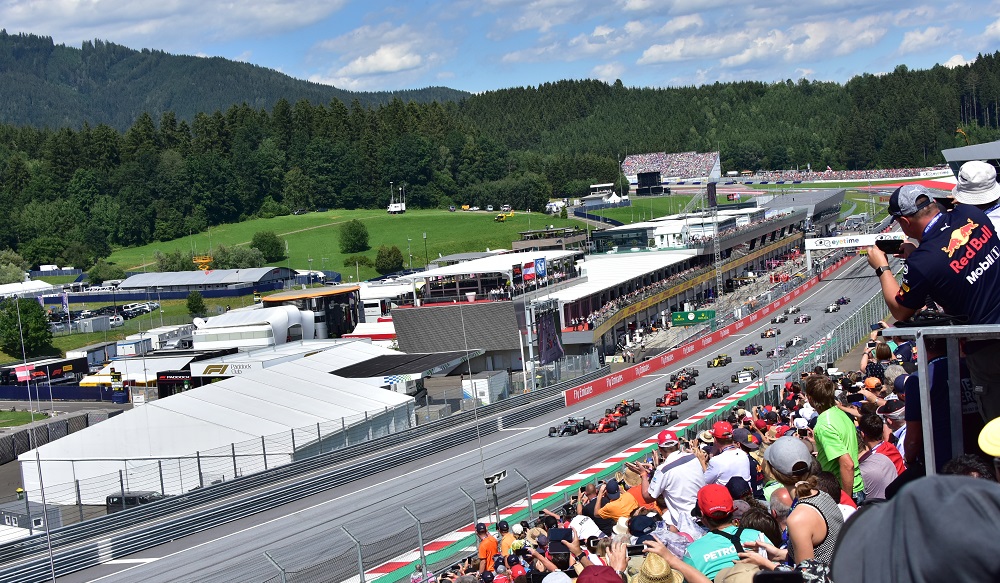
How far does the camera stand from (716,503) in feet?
21.0

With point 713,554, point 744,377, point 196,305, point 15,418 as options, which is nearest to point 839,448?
point 713,554

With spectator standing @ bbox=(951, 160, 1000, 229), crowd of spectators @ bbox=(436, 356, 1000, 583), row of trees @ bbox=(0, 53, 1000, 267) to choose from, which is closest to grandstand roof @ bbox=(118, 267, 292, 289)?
row of trees @ bbox=(0, 53, 1000, 267)

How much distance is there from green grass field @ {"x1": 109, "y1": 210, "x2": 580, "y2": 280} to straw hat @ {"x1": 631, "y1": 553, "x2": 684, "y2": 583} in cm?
10627

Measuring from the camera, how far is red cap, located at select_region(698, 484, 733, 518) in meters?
6.38

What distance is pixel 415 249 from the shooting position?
120125mm

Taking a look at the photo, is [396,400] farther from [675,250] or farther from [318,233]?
[318,233]

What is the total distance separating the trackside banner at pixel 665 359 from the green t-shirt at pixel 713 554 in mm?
36865

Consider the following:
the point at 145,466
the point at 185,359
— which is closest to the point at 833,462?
the point at 145,466

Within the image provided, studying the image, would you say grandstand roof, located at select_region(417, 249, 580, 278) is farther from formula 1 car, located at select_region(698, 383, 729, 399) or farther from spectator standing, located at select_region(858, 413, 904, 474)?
spectator standing, located at select_region(858, 413, 904, 474)

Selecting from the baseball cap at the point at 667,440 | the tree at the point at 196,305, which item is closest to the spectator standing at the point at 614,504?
the baseball cap at the point at 667,440

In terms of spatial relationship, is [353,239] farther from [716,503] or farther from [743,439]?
[716,503]

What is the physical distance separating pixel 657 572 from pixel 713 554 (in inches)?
33.9

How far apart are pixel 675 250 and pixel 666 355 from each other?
3056cm

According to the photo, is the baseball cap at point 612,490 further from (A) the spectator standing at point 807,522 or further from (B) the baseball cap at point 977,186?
(B) the baseball cap at point 977,186
